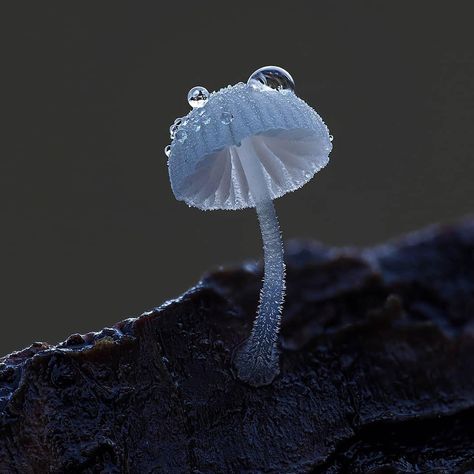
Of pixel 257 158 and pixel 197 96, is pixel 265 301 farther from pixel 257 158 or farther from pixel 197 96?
pixel 197 96

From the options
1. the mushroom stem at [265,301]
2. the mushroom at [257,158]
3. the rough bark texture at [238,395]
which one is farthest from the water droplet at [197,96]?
the rough bark texture at [238,395]

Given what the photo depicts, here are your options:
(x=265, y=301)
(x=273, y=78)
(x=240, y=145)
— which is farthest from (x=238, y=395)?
(x=273, y=78)

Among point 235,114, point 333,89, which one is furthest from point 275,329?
point 333,89

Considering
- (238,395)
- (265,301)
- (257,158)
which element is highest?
(257,158)

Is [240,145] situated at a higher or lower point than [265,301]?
higher

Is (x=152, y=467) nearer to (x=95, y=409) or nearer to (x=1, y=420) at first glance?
(x=95, y=409)

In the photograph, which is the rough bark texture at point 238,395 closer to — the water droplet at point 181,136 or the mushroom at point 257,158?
the mushroom at point 257,158

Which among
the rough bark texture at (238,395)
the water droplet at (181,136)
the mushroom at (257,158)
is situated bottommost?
the rough bark texture at (238,395)
